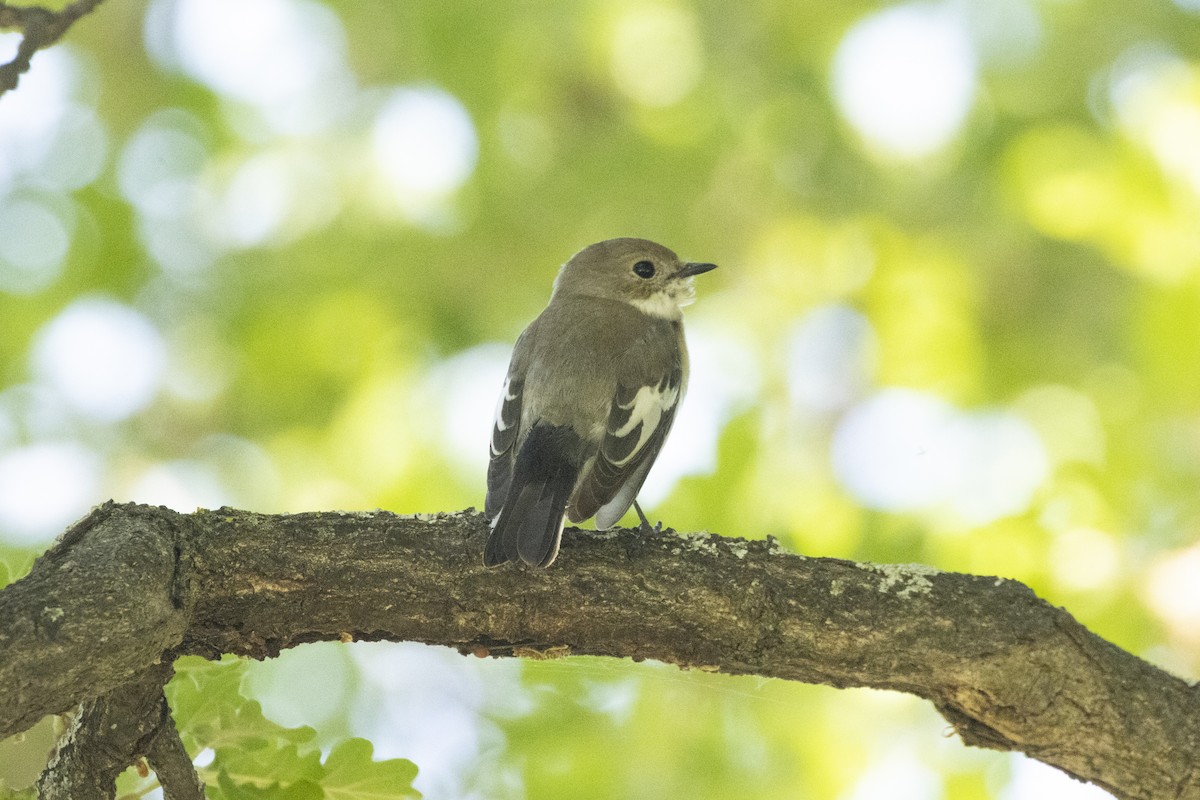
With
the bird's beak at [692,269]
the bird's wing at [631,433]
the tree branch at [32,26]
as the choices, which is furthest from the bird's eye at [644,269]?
the tree branch at [32,26]

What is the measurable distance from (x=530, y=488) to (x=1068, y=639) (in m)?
1.63

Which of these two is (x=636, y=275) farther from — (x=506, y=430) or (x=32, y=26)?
(x=32, y=26)

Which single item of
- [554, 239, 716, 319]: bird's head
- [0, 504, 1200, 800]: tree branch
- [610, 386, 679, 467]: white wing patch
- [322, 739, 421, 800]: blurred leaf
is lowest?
[322, 739, 421, 800]: blurred leaf

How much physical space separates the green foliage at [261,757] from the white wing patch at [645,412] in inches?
64.4

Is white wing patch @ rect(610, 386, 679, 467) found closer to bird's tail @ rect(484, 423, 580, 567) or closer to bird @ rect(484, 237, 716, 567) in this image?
bird @ rect(484, 237, 716, 567)

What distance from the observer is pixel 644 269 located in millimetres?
5730

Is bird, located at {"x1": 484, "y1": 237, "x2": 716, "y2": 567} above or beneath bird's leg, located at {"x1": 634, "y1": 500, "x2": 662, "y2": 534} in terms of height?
above

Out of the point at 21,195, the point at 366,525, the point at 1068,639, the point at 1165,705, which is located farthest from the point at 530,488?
the point at 21,195

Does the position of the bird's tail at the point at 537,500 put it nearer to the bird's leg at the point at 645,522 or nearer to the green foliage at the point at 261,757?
the bird's leg at the point at 645,522

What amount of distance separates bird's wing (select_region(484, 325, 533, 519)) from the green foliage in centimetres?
110

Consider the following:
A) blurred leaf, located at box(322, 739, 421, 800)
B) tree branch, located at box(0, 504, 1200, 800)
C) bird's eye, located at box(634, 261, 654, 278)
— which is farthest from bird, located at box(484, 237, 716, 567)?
blurred leaf, located at box(322, 739, 421, 800)

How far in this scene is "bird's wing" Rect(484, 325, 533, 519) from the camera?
13.1 ft

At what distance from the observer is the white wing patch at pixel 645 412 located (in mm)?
4336

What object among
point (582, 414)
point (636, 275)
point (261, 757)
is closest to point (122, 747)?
point (261, 757)
